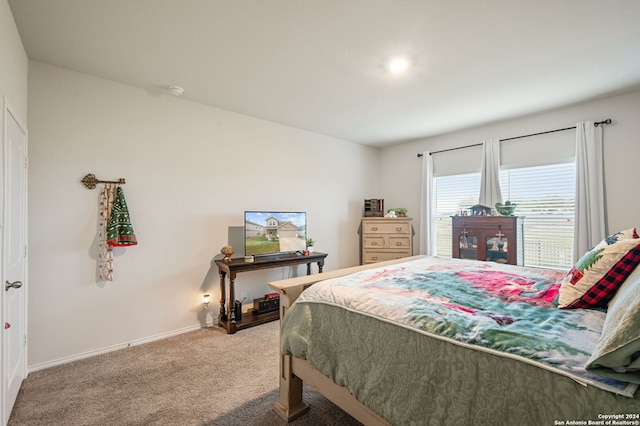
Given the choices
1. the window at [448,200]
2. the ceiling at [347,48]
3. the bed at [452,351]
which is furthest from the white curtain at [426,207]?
the bed at [452,351]

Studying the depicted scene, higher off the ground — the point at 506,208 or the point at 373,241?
the point at 506,208

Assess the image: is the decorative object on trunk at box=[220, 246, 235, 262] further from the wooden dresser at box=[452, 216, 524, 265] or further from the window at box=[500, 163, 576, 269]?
the window at box=[500, 163, 576, 269]

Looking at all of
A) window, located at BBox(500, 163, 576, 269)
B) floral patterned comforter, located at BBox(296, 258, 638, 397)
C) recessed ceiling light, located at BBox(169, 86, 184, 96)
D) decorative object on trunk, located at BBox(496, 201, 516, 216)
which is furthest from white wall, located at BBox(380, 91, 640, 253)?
recessed ceiling light, located at BBox(169, 86, 184, 96)

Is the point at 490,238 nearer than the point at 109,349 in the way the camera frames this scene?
No

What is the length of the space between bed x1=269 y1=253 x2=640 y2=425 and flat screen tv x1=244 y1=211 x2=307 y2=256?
167 centimetres

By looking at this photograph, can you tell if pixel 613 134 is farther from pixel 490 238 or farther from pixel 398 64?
pixel 398 64

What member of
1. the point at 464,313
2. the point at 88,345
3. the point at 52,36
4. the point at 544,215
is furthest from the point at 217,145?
the point at 544,215

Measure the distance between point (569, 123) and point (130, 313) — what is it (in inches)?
213

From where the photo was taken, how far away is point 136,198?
3.01 metres

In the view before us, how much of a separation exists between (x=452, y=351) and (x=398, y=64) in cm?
234

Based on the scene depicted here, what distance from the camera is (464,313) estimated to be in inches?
50.9

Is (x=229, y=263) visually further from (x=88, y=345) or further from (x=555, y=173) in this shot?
(x=555, y=173)

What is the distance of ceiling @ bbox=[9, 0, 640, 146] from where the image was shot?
1909mm

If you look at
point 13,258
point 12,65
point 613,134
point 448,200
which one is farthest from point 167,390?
point 613,134
